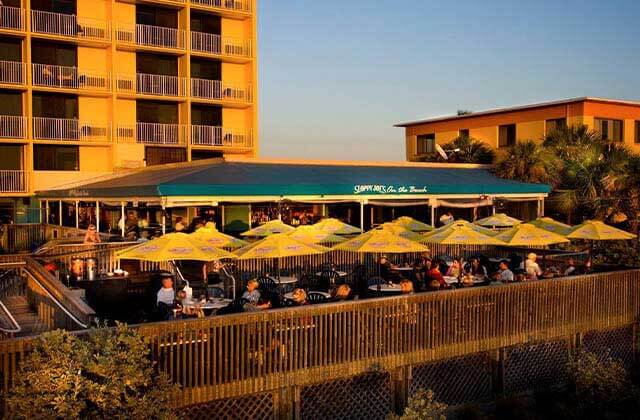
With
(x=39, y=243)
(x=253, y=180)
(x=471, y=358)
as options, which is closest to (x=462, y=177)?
(x=253, y=180)

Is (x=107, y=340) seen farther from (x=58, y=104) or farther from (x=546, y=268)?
(x=58, y=104)

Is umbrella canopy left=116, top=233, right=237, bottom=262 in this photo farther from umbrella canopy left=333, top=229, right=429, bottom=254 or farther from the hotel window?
the hotel window

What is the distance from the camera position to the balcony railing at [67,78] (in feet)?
113

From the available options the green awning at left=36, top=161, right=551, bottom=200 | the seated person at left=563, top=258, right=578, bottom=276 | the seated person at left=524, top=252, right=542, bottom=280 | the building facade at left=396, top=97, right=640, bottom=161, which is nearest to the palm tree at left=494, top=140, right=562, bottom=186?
the green awning at left=36, top=161, right=551, bottom=200

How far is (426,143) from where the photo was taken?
5100 cm

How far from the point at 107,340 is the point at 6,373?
1.06 meters

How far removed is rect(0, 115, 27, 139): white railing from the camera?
110 feet

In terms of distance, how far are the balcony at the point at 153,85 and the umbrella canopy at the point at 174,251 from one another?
81.5ft

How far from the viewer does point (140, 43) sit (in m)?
37.1

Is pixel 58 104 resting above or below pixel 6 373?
above

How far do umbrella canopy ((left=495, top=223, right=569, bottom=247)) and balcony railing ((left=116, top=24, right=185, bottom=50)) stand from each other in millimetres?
26774

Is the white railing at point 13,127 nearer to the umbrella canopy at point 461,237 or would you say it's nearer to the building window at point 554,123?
the umbrella canopy at point 461,237

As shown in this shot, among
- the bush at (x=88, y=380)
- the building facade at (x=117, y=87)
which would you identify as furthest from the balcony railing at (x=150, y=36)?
the bush at (x=88, y=380)

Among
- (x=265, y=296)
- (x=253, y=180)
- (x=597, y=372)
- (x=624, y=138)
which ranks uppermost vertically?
(x=624, y=138)
